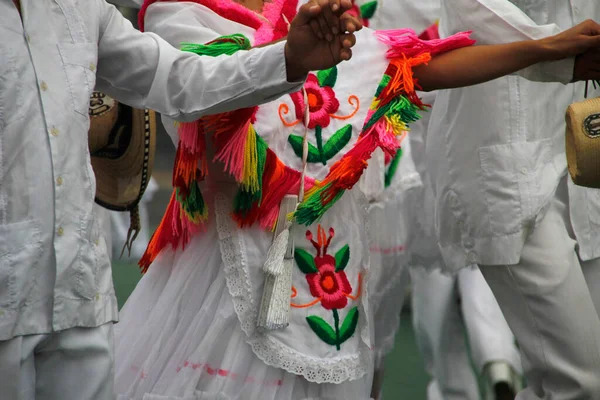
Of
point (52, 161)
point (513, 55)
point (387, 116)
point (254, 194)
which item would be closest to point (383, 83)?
point (387, 116)

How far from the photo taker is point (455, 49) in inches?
114

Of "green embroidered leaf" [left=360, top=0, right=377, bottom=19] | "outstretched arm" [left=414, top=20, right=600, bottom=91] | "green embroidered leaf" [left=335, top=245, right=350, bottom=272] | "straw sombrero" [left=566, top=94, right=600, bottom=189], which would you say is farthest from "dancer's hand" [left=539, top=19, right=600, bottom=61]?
"green embroidered leaf" [left=360, top=0, right=377, bottom=19]

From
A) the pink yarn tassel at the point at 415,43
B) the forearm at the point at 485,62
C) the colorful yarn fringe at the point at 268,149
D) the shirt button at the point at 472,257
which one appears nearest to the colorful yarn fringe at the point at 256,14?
the colorful yarn fringe at the point at 268,149

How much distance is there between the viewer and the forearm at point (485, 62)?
280 centimetres

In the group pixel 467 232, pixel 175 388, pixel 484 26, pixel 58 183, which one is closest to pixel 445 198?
pixel 467 232

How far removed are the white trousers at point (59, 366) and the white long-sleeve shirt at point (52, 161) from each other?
0.10 ft

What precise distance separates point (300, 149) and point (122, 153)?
1021 mm

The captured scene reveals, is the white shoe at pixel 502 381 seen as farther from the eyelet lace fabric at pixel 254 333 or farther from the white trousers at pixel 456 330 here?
the eyelet lace fabric at pixel 254 333

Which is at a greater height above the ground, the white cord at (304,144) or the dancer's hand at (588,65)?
the dancer's hand at (588,65)

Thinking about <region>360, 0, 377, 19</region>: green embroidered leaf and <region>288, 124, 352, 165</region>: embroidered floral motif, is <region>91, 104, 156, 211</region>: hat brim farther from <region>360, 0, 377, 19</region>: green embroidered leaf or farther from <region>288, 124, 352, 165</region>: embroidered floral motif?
<region>360, 0, 377, 19</region>: green embroidered leaf

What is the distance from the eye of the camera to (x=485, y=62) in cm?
281

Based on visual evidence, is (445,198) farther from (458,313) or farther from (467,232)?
(458,313)

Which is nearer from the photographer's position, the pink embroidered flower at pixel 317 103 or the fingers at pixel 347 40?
the fingers at pixel 347 40

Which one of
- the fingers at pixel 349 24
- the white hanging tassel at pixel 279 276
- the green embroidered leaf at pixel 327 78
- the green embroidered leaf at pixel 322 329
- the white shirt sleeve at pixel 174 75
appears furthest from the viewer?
the green embroidered leaf at pixel 327 78
